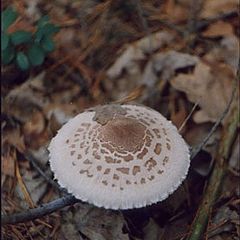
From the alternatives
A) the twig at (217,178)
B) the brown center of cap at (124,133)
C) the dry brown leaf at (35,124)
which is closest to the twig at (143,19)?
the twig at (217,178)

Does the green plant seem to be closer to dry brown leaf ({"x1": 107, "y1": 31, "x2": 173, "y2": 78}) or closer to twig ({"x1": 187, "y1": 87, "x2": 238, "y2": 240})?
dry brown leaf ({"x1": 107, "y1": 31, "x2": 173, "y2": 78})

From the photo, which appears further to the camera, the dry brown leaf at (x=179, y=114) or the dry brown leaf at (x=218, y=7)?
the dry brown leaf at (x=218, y=7)

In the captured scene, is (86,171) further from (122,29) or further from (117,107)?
(122,29)

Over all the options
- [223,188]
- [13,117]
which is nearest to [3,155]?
[13,117]

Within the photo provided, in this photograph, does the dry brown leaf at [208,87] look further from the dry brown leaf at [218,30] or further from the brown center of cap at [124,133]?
the brown center of cap at [124,133]

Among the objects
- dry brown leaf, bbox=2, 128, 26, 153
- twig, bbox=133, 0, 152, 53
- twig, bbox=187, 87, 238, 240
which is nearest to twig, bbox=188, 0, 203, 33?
twig, bbox=133, 0, 152, 53

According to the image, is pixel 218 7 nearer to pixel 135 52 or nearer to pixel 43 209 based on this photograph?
pixel 135 52
